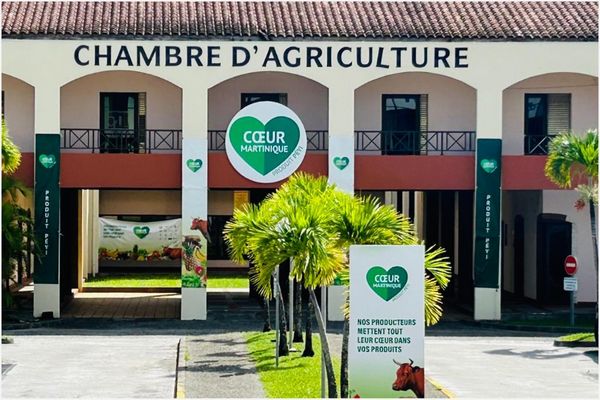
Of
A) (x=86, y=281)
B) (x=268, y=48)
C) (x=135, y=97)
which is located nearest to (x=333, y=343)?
(x=268, y=48)

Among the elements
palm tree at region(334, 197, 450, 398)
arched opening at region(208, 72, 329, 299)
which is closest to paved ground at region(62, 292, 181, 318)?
arched opening at region(208, 72, 329, 299)

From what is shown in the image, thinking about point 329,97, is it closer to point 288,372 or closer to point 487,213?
point 487,213

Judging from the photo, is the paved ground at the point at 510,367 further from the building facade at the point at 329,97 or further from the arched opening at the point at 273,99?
the arched opening at the point at 273,99

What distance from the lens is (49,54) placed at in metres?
31.0

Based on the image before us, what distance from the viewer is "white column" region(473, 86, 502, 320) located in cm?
3161

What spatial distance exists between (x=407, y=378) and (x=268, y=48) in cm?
1794

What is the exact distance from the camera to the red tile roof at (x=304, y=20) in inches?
1235

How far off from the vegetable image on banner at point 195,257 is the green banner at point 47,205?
350 centimetres

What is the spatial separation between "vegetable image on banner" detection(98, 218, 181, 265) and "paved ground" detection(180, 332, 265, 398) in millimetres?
19606

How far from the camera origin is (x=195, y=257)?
31.3 m

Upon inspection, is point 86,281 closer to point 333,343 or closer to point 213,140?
point 213,140

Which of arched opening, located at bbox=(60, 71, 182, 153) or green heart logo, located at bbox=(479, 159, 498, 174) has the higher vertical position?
arched opening, located at bbox=(60, 71, 182, 153)

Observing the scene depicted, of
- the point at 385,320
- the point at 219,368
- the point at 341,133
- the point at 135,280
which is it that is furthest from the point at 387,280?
the point at 135,280

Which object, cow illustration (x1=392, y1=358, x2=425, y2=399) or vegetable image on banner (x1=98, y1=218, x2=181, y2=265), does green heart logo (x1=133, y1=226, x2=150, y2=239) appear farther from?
cow illustration (x1=392, y1=358, x2=425, y2=399)
